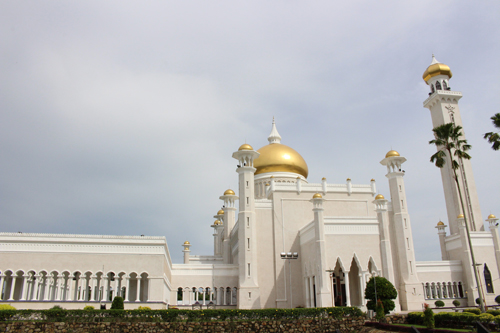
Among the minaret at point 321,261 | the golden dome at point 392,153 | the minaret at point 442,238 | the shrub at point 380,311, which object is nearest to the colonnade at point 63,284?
the minaret at point 321,261

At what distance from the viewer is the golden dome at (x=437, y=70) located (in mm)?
41781

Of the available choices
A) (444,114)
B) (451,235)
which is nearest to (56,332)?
(451,235)

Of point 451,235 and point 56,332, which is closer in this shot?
point 56,332

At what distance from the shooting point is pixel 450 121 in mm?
39719

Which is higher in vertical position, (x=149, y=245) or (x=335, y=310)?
(x=149, y=245)

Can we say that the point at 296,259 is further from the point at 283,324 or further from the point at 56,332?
the point at 56,332

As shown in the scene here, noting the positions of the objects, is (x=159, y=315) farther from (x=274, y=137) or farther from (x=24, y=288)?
(x=274, y=137)

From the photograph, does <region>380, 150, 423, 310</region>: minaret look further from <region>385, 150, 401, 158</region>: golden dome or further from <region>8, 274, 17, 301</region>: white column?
<region>8, 274, 17, 301</region>: white column

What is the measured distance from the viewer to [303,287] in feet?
98.8

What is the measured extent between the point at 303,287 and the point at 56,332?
17.6 metres

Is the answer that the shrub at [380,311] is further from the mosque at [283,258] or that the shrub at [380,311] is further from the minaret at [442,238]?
the minaret at [442,238]

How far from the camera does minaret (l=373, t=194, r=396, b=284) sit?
89.1 feet

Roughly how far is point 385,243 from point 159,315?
16.4 meters

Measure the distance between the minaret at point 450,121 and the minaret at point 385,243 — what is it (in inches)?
450
